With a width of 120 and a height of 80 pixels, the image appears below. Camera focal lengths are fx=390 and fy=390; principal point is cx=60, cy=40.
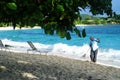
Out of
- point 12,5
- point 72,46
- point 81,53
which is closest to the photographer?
point 12,5

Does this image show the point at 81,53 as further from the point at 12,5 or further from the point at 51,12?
the point at 12,5

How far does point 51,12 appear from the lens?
5.63m

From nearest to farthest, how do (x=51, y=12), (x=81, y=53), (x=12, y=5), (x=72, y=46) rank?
1. (x=12, y=5)
2. (x=51, y=12)
3. (x=81, y=53)
4. (x=72, y=46)

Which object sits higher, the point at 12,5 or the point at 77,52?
the point at 12,5

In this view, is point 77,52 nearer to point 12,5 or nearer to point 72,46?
point 72,46

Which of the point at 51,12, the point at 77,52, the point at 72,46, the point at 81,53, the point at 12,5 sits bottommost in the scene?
the point at 72,46

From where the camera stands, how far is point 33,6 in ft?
17.8

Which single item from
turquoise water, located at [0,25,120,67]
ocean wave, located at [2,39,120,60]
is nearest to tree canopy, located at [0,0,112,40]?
turquoise water, located at [0,25,120,67]

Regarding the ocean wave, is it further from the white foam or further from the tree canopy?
the tree canopy

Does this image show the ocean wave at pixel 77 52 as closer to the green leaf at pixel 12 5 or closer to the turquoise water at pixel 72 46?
the turquoise water at pixel 72 46

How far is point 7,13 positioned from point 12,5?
1.12ft

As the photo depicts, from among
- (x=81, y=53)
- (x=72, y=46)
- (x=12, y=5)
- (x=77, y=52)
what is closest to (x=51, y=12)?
(x=12, y=5)

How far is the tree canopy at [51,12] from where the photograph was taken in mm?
5289

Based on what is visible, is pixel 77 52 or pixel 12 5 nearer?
pixel 12 5
